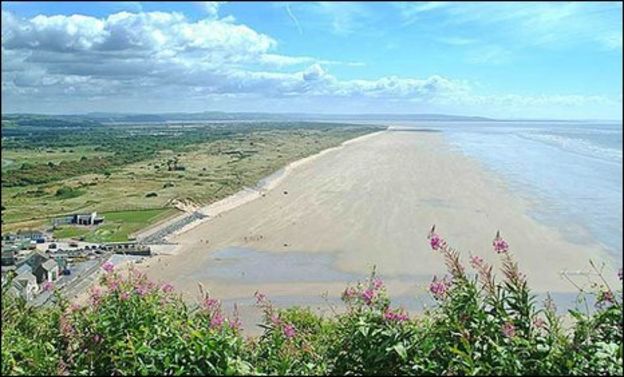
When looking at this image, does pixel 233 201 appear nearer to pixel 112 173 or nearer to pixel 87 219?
pixel 87 219

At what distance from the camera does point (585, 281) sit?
52.5 ft

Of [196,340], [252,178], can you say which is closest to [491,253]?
[196,340]

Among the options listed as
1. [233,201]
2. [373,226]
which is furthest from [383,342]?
[233,201]

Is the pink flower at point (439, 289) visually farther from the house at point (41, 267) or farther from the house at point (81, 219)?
the house at point (81, 219)

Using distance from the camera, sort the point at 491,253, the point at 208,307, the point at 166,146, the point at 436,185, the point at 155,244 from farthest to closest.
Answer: the point at 166,146, the point at 436,185, the point at 155,244, the point at 491,253, the point at 208,307

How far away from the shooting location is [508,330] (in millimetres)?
3379

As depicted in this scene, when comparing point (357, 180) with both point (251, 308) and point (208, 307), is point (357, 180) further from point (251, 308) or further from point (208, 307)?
point (208, 307)

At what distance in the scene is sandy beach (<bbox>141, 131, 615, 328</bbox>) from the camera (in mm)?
16609

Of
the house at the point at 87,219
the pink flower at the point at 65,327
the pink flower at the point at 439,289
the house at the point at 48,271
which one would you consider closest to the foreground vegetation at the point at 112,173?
the house at the point at 87,219

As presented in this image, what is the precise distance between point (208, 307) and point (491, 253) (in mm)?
15236

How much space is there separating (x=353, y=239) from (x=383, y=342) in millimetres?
18177

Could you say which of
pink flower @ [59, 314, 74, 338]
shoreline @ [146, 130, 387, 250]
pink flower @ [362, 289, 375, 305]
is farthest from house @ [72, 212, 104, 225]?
pink flower @ [362, 289, 375, 305]

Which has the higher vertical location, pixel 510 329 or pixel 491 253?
pixel 510 329

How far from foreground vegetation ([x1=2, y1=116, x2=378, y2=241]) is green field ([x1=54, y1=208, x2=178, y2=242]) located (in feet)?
0.32
